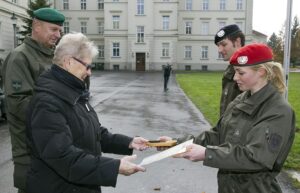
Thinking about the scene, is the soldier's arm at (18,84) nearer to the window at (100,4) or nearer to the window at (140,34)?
the window at (140,34)

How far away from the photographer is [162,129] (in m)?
11.9

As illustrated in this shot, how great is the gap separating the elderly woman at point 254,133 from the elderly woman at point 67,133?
642 mm

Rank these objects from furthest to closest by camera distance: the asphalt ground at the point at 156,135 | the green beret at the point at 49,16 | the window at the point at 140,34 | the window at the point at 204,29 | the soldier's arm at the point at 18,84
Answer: the window at the point at 204,29, the window at the point at 140,34, the asphalt ground at the point at 156,135, the green beret at the point at 49,16, the soldier's arm at the point at 18,84

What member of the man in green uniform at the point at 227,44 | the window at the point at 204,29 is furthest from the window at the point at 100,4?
the man in green uniform at the point at 227,44

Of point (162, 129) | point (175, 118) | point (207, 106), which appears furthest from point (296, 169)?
point (207, 106)

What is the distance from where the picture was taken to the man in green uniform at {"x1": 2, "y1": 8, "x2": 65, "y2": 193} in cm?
→ 344

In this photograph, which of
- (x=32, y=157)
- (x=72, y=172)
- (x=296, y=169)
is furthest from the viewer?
(x=296, y=169)

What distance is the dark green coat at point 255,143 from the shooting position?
274cm

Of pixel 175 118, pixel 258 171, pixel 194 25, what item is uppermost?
pixel 194 25

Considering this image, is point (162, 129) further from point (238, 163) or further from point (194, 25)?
point (194, 25)

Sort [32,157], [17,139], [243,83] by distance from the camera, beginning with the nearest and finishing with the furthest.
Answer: [32,157] → [243,83] → [17,139]

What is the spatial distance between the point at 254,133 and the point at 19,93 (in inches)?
75.5

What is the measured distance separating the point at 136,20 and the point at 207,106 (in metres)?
44.9

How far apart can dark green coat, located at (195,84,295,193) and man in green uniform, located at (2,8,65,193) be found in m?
1.58
